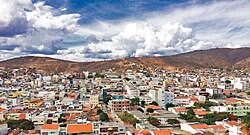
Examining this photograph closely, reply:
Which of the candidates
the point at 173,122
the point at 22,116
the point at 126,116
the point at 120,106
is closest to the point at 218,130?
the point at 173,122

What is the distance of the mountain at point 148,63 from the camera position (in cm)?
11065

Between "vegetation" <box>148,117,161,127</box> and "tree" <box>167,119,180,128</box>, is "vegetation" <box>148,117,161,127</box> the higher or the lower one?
the higher one

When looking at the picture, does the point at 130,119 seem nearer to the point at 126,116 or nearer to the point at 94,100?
the point at 126,116

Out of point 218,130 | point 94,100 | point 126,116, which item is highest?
point 94,100

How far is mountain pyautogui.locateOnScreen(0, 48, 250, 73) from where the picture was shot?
363 feet

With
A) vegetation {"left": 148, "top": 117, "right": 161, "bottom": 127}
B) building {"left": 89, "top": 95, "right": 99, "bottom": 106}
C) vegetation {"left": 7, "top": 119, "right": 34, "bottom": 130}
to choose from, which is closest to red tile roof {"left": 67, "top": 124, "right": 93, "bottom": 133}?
vegetation {"left": 7, "top": 119, "right": 34, "bottom": 130}

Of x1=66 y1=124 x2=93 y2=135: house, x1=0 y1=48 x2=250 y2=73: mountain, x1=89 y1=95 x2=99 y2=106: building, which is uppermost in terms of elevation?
x1=0 y1=48 x2=250 y2=73: mountain

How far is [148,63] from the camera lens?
388ft

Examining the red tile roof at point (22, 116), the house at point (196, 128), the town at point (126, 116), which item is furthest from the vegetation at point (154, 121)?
the red tile roof at point (22, 116)

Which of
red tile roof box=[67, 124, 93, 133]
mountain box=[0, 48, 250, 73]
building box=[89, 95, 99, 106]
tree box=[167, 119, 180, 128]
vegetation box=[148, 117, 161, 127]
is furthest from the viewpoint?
mountain box=[0, 48, 250, 73]

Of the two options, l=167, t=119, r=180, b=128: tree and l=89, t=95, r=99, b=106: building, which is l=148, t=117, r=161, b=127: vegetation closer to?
l=167, t=119, r=180, b=128: tree

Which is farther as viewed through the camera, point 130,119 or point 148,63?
point 148,63

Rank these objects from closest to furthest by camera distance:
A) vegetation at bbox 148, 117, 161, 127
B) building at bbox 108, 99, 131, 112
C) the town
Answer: the town < vegetation at bbox 148, 117, 161, 127 < building at bbox 108, 99, 131, 112

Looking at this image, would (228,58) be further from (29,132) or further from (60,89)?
(29,132)
